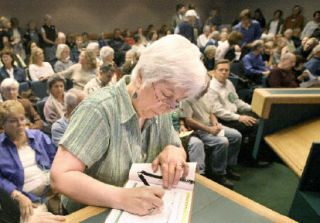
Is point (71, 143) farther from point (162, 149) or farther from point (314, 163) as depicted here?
point (314, 163)

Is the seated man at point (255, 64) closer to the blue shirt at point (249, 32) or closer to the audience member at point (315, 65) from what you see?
the audience member at point (315, 65)

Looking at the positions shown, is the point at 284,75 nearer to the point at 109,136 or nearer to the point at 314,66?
the point at 314,66

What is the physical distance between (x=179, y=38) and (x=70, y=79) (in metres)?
3.80

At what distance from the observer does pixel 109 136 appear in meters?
0.86

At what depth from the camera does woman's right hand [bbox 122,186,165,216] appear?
2.41 feet

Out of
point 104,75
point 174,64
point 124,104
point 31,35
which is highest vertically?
point 174,64

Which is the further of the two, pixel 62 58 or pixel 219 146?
pixel 62 58

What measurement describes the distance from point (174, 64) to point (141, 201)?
0.43m

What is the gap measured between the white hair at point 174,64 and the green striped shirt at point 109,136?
0.43ft

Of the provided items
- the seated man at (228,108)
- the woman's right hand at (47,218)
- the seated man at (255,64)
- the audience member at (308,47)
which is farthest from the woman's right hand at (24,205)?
the audience member at (308,47)

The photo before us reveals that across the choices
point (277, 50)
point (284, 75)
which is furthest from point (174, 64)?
point (277, 50)

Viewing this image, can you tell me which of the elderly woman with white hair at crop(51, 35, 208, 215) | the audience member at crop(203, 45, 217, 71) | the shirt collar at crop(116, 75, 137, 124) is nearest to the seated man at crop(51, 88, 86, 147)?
the elderly woman with white hair at crop(51, 35, 208, 215)

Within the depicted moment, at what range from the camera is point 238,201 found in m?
0.80

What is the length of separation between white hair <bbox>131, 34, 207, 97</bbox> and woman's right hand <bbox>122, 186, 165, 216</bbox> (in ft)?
1.15
